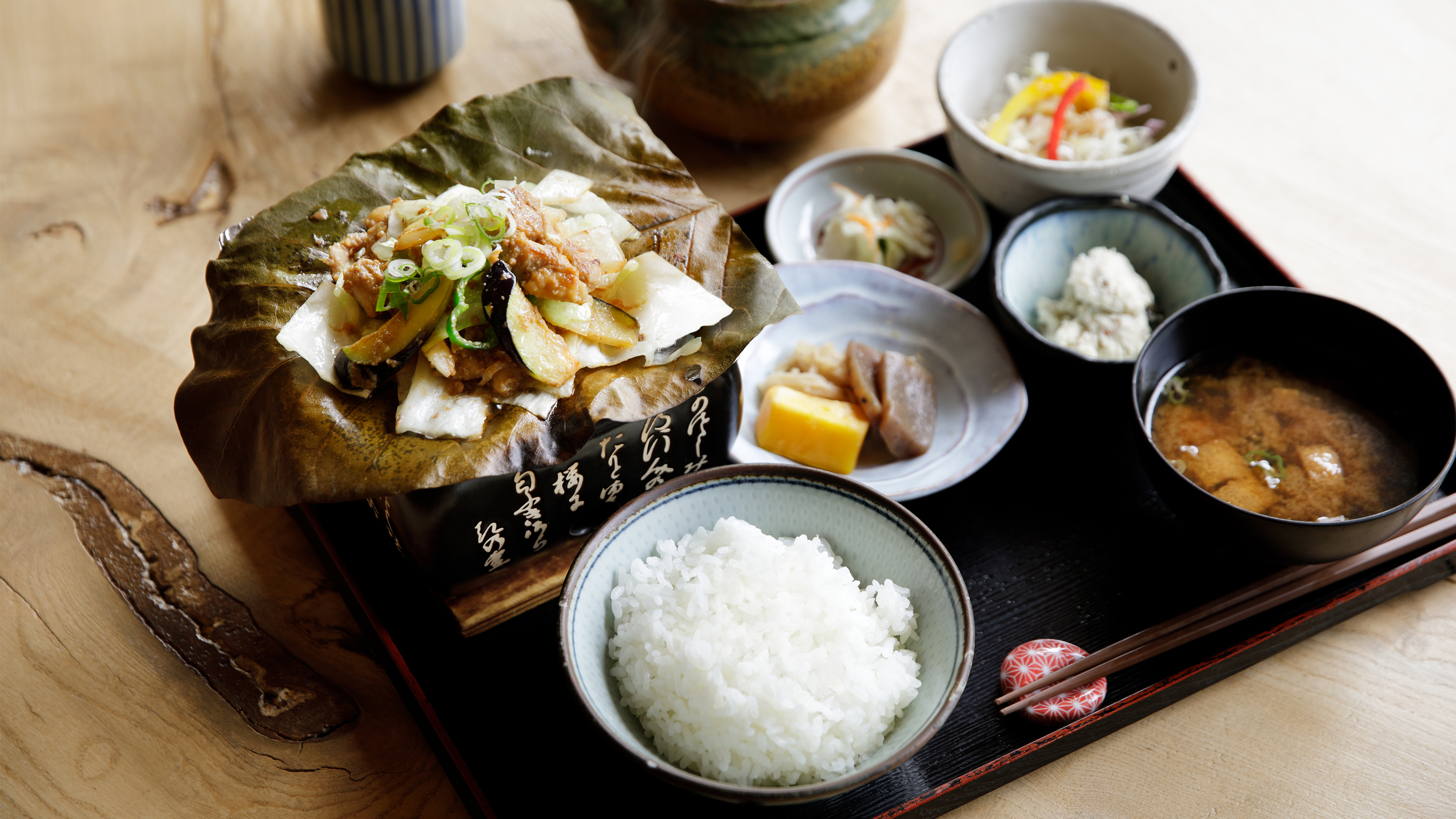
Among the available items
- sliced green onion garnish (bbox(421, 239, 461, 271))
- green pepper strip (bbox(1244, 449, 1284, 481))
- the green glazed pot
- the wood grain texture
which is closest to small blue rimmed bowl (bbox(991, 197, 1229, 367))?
green pepper strip (bbox(1244, 449, 1284, 481))

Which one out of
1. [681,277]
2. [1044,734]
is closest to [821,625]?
[1044,734]

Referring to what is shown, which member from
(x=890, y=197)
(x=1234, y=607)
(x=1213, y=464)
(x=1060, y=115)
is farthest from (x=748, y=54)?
(x=1234, y=607)

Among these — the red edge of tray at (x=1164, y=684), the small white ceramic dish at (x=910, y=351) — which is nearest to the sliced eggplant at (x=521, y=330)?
the small white ceramic dish at (x=910, y=351)

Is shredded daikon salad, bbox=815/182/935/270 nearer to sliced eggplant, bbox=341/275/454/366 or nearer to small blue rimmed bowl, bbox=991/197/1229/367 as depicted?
small blue rimmed bowl, bbox=991/197/1229/367

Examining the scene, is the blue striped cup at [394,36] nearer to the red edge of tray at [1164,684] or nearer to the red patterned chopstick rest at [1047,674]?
the red patterned chopstick rest at [1047,674]

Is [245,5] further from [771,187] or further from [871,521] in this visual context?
[871,521]
